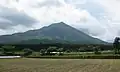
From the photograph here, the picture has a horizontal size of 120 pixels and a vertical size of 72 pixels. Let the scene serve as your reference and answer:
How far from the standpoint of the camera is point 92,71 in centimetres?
3784

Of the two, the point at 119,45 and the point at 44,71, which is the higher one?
the point at 119,45

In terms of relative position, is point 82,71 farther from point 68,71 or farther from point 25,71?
point 25,71

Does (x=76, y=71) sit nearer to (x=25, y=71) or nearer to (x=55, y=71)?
(x=55, y=71)

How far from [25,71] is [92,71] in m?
10.4

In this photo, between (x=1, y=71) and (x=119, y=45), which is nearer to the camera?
(x=1, y=71)

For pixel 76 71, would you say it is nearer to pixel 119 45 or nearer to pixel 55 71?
pixel 55 71

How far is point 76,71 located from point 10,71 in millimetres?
10177

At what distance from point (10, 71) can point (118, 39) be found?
275 ft

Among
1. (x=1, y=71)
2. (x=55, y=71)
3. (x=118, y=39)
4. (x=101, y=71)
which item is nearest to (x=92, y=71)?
(x=101, y=71)

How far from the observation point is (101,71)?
37812 mm

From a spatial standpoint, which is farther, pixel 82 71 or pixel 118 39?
pixel 118 39

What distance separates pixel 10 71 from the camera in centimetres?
3872

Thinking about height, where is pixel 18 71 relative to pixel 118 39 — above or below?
below

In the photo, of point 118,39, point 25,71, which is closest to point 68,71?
point 25,71
